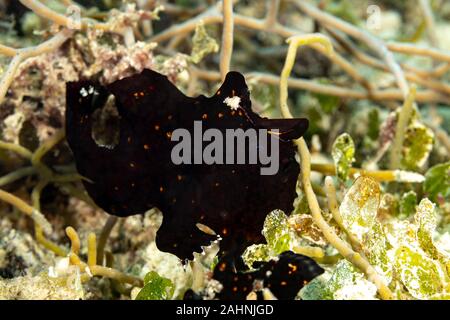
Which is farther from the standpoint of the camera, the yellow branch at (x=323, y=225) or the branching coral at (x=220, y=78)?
the branching coral at (x=220, y=78)

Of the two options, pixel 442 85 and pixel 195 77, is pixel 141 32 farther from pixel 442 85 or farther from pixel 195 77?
pixel 442 85

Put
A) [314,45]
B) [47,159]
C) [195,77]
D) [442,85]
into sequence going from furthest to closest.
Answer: [442,85] → [195,77] → [47,159] → [314,45]

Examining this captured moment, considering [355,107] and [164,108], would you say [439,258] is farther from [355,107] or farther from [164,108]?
[355,107]

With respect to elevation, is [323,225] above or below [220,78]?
below

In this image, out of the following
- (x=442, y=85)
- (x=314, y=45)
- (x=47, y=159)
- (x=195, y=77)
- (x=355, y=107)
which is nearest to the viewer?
(x=314, y=45)

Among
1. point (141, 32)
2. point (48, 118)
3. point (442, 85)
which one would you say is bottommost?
point (48, 118)

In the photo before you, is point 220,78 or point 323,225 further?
point 220,78

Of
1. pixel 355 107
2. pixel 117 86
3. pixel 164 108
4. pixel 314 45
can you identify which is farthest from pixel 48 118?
pixel 355 107

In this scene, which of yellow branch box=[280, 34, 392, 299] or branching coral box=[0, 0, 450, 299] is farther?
branching coral box=[0, 0, 450, 299]

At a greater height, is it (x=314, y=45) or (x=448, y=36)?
(x=448, y=36)
